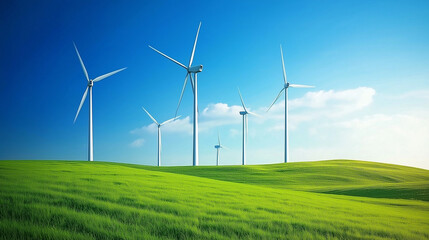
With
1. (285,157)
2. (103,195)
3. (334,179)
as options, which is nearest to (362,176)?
(334,179)

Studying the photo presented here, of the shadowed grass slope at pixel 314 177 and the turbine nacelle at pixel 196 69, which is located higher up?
the turbine nacelle at pixel 196 69

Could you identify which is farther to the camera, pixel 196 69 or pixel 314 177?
pixel 196 69

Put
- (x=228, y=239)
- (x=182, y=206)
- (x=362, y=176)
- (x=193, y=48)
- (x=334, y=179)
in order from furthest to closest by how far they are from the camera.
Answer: (x=193, y=48)
(x=362, y=176)
(x=334, y=179)
(x=182, y=206)
(x=228, y=239)

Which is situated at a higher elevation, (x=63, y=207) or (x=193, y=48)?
(x=193, y=48)

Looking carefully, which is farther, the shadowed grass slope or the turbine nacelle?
the turbine nacelle

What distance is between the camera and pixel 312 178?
44.7 m

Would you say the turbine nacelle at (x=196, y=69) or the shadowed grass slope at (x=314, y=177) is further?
the turbine nacelle at (x=196, y=69)

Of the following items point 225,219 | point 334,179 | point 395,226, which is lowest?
point 334,179

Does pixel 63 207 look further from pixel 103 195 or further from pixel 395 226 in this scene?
pixel 395 226

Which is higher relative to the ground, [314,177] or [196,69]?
[196,69]

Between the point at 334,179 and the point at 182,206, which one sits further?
the point at 334,179

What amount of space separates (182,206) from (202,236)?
315 centimetres

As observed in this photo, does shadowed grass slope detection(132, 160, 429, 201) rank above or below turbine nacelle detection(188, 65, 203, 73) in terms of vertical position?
below

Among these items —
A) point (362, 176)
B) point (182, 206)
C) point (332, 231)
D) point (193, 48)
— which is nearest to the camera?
point (332, 231)
